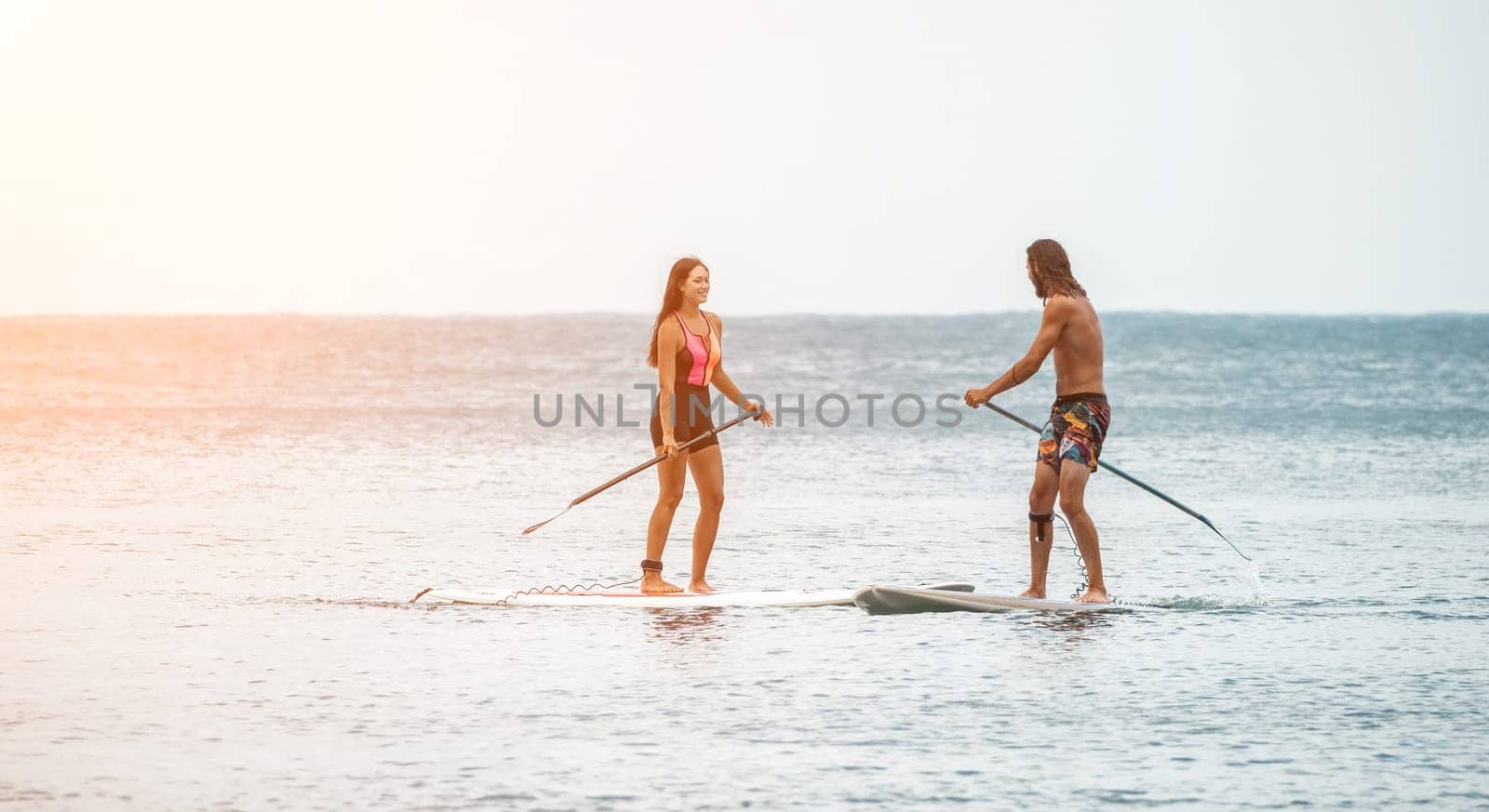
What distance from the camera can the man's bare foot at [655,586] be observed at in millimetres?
8898

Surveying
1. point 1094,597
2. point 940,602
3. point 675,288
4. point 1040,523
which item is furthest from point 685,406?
point 1094,597

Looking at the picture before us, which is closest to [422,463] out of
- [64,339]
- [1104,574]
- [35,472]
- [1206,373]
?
[35,472]

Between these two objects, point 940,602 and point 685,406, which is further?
point 685,406

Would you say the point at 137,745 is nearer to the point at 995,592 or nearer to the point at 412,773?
the point at 412,773

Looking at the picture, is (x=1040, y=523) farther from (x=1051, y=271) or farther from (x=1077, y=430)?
(x=1051, y=271)

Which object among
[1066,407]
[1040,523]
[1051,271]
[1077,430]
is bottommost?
[1040,523]

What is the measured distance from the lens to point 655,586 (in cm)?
892

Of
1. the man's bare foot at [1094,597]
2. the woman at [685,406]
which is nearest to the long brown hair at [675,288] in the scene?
the woman at [685,406]

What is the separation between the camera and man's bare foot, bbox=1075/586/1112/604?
28.0 ft

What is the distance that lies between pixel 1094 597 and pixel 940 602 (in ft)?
2.59

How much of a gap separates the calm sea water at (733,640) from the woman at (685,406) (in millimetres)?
545

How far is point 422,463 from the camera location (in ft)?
59.7

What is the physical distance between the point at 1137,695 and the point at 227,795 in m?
3.27

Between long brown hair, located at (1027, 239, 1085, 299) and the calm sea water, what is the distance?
157cm
